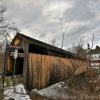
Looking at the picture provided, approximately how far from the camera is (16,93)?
11.2m

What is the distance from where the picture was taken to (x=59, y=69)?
55.9 feet

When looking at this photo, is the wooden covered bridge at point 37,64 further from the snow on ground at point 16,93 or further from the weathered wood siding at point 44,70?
the snow on ground at point 16,93

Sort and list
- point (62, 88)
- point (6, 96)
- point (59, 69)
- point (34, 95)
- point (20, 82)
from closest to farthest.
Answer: point (6, 96)
point (34, 95)
point (20, 82)
point (62, 88)
point (59, 69)

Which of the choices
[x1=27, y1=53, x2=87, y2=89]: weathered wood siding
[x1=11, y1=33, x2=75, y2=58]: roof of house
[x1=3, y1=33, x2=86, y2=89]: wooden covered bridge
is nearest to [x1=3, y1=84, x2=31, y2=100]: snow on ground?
[x1=3, y1=33, x2=86, y2=89]: wooden covered bridge

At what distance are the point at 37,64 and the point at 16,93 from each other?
2977 millimetres

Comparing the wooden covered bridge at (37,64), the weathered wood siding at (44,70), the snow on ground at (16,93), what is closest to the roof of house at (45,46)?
the wooden covered bridge at (37,64)

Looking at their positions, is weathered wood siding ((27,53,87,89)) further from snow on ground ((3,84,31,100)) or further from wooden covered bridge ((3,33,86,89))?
snow on ground ((3,84,31,100))

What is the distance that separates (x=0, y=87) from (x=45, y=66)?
3514 millimetres

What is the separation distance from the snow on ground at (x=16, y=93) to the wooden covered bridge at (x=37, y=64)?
0.95 m

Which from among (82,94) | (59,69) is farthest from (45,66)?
(82,94)

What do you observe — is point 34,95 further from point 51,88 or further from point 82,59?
point 82,59

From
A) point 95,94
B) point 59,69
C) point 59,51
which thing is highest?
point 59,51

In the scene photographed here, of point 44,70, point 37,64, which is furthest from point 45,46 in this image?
point 37,64

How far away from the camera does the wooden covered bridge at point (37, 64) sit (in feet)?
43.0
